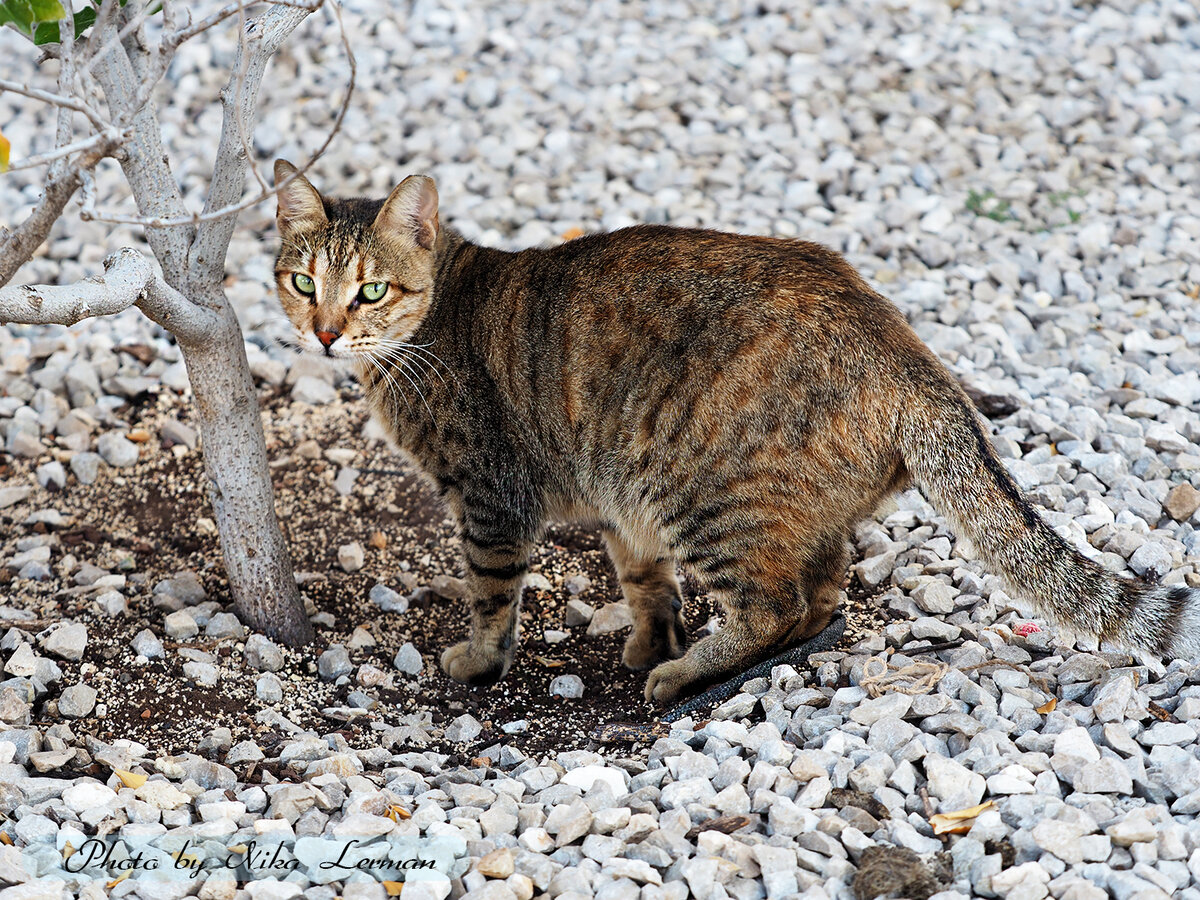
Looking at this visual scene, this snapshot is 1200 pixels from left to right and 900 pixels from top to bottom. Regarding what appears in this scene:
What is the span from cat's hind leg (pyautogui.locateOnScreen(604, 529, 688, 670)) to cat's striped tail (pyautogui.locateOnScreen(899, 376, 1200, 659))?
1066mm

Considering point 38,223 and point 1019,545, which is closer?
point 38,223

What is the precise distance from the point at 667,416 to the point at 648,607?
2.79 feet

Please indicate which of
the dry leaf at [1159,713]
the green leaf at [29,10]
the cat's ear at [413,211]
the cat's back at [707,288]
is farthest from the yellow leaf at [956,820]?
the green leaf at [29,10]

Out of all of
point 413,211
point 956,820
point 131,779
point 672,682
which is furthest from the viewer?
point 413,211

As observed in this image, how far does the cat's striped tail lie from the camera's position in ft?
9.83

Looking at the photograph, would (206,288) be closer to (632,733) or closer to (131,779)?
(131,779)

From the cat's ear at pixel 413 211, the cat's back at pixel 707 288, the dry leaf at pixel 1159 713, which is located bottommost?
the dry leaf at pixel 1159 713

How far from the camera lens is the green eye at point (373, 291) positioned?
12.8 ft

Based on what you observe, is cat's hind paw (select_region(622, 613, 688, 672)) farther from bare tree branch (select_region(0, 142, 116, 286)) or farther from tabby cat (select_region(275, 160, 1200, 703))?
bare tree branch (select_region(0, 142, 116, 286))

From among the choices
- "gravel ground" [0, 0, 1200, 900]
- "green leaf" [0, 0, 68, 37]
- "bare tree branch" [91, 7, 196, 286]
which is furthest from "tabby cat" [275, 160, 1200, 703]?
"green leaf" [0, 0, 68, 37]

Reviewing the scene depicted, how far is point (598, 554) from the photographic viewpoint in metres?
4.71

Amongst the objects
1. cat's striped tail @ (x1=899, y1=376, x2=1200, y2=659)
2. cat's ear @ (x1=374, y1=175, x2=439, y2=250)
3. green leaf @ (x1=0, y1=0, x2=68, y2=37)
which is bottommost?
cat's striped tail @ (x1=899, y1=376, x2=1200, y2=659)

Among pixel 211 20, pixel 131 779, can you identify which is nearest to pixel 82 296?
pixel 211 20

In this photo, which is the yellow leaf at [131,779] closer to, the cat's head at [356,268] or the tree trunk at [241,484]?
the tree trunk at [241,484]
